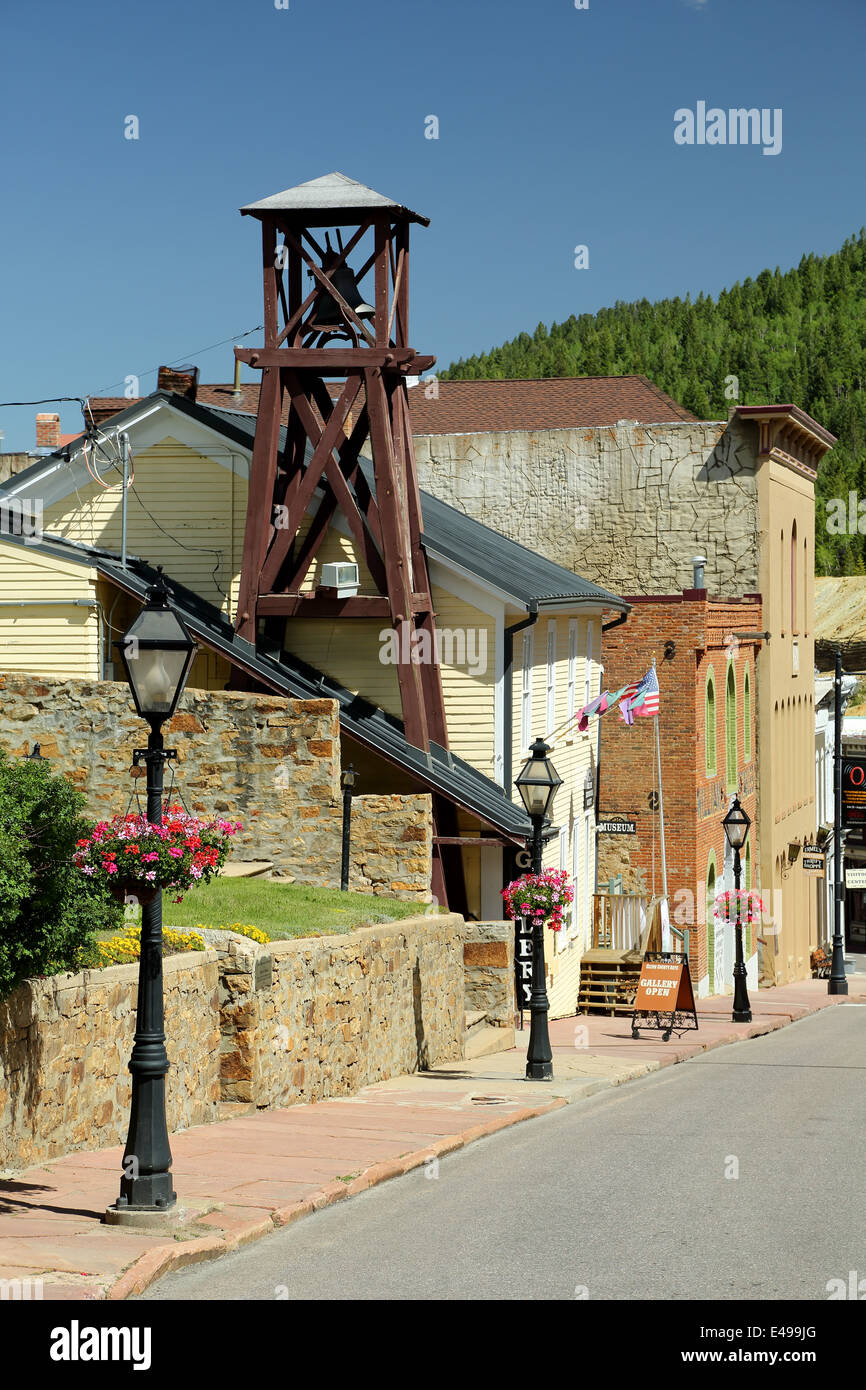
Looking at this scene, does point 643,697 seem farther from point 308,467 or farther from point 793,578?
point 793,578

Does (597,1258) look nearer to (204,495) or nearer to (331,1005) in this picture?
(331,1005)

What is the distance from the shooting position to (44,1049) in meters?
10.7

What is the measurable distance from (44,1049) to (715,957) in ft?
92.2

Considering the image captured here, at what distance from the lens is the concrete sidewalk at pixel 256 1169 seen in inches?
336

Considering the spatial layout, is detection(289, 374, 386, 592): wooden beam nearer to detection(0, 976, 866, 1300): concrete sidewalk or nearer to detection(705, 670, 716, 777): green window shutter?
detection(0, 976, 866, 1300): concrete sidewalk

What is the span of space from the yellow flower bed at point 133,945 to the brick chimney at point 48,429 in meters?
26.0

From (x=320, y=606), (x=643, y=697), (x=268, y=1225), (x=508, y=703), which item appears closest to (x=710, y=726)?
(x=643, y=697)

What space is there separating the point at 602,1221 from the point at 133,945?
14.2ft

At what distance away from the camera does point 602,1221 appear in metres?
10.1

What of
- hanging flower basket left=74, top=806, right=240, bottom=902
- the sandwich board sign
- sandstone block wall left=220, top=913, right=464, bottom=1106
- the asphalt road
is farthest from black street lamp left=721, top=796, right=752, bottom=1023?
hanging flower basket left=74, top=806, right=240, bottom=902

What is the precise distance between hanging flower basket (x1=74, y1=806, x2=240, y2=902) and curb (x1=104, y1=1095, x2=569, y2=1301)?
2.14 metres

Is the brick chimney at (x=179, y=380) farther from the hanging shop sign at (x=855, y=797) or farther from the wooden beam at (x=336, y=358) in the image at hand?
the hanging shop sign at (x=855, y=797)

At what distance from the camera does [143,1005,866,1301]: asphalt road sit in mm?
8406

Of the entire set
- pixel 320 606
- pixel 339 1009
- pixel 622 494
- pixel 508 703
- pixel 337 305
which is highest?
pixel 622 494
